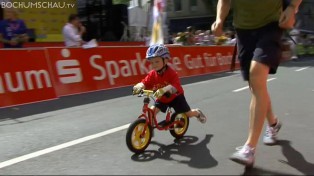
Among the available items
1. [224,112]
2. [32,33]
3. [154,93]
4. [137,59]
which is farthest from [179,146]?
[32,33]

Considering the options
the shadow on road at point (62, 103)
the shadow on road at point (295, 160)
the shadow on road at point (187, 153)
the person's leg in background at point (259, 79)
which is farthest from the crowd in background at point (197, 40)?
the person's leg in background at point (259, 79)

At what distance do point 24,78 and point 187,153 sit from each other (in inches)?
183

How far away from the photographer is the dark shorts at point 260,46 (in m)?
4.29

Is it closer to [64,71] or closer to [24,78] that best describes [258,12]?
[24,78]

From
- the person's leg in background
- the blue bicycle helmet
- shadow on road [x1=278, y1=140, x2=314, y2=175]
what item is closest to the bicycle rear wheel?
the blue bicycle helmet

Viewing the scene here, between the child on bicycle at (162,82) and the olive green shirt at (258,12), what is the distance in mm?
1073

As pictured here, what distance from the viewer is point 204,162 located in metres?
4.68

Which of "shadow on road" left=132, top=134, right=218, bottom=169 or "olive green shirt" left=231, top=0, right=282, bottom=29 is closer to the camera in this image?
"olive green shirt" left=231, top=0, right=282, bottom=29

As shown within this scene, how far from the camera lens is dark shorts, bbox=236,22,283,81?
4.29 m

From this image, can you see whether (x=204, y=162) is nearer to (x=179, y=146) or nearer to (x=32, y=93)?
(x=179, y=146)

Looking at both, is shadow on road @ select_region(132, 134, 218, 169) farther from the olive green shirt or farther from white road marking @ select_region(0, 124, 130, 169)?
the olive green shirt

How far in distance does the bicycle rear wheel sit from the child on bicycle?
1.10ft

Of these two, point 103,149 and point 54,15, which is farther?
point 54,15

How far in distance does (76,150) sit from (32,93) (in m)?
3.83
